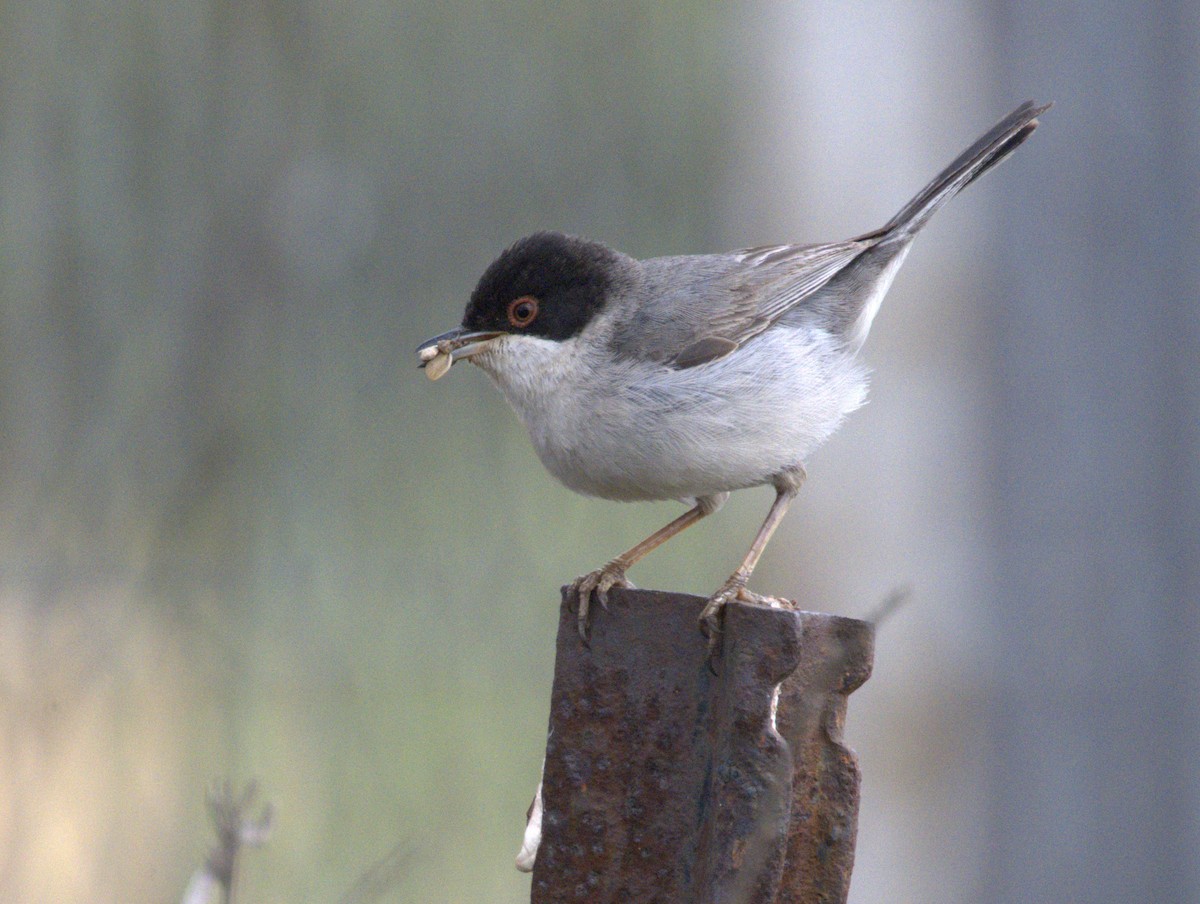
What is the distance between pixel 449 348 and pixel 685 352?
1.81 ft

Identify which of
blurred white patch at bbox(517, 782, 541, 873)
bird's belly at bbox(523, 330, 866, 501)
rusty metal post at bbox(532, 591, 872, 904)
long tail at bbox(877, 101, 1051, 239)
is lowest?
blurred white patch at bbox(517, 782, 541, 873)

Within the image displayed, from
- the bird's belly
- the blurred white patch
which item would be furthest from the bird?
the blurred white patch

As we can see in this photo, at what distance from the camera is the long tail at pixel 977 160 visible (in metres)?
2.96

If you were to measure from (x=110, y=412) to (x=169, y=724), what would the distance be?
2.56 ft

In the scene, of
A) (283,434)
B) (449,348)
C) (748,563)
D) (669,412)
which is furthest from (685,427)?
(283,434)

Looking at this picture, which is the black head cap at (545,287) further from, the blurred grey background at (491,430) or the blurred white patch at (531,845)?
the blurred white patch at (531,845)

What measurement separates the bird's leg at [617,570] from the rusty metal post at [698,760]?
86 millimetres

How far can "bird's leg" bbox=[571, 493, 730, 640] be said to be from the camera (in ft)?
6.07

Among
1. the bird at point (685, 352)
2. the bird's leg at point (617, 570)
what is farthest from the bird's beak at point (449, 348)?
the bird's leg at point (617, 570)

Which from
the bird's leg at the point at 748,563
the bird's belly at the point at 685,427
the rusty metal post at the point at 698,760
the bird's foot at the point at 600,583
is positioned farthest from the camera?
the bird's belly at the point at 685,427

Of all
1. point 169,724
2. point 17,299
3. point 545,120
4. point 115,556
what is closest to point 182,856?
point 169,724

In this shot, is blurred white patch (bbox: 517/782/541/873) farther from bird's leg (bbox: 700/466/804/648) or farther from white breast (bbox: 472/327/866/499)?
white breast (bbox: 472/327/866/499)

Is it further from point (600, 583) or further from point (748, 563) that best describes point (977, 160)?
point (600, 583)

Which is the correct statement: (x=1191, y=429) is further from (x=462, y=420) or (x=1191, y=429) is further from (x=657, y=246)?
(x=462, y=420)
